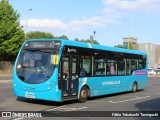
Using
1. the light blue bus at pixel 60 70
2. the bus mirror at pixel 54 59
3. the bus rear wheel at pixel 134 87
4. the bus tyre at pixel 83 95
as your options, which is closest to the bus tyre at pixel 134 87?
the bus rear wheel at pixel 134 87

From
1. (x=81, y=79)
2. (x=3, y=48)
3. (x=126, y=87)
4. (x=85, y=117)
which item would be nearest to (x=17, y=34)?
(x=3, y=48)

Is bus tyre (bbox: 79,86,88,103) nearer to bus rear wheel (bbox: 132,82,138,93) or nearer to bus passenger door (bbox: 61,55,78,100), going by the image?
bus passenger door (bbox: 61,55,78,100)

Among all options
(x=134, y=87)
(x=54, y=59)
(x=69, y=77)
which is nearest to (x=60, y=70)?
(x=54, y=59)

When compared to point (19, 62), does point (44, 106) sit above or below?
below

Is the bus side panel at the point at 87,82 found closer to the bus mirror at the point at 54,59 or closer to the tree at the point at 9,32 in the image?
the bus mirror at the point at 54,59

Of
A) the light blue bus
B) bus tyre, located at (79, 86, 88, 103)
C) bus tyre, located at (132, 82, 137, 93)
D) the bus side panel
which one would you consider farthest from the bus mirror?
bus tyre, located at (132, 82, 137, 93)

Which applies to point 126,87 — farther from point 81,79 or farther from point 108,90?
point 81,79

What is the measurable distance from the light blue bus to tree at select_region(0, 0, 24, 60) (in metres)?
36.1

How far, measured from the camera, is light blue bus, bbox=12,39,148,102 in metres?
14.9

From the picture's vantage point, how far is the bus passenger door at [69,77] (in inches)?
604

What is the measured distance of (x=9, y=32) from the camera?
54.1m

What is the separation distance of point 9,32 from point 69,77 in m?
40.0

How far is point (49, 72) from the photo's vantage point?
48.9 feet

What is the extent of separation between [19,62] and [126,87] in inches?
349
